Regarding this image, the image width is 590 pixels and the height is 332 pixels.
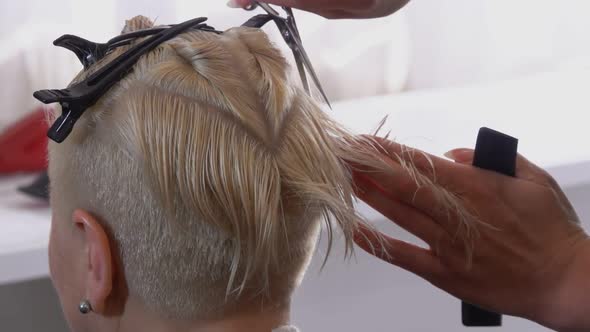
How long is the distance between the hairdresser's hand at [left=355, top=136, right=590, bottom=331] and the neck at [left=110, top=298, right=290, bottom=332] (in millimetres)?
108

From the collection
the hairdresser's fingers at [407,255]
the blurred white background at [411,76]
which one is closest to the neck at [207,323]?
the hairdresser's fingers at [407,255]

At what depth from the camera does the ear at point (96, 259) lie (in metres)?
0.67

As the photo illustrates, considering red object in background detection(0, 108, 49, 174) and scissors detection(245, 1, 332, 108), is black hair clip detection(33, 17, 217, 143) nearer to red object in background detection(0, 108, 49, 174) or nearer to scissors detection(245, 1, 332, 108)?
scissors detection(245, 1, 332, 108)

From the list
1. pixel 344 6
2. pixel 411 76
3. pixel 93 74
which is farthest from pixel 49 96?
pixel 411 76

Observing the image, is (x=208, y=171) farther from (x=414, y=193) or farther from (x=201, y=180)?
(x=414, y=193)

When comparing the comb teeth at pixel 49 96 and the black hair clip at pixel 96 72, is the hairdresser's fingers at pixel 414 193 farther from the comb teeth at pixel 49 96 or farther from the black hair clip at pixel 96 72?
the comb teeth at pixel 49 96

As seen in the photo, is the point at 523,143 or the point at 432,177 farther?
the point at 523,143

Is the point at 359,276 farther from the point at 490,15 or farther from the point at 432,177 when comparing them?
the point at 490,15

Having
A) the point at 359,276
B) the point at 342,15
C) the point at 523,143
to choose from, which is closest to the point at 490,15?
the point at 523,143

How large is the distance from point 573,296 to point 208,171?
14.7 inches

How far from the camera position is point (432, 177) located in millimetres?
738

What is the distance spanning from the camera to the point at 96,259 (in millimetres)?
679

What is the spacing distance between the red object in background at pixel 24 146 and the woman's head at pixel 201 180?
61cm

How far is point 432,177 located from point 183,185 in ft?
0.74
